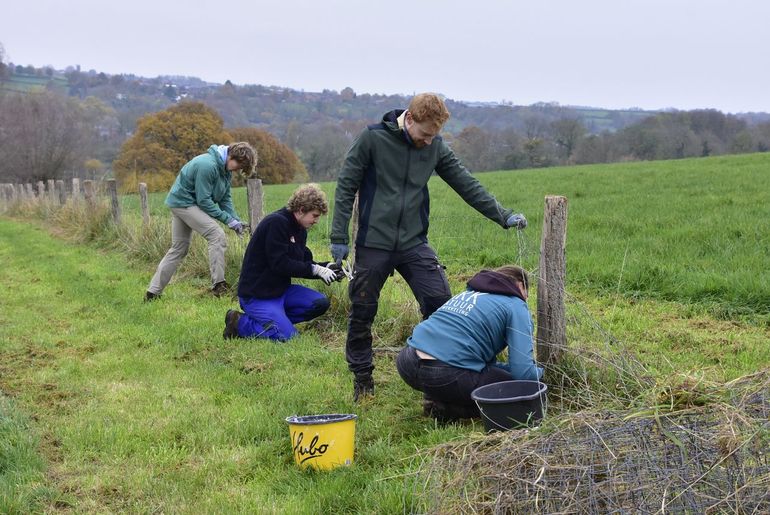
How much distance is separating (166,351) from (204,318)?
3.32 ft

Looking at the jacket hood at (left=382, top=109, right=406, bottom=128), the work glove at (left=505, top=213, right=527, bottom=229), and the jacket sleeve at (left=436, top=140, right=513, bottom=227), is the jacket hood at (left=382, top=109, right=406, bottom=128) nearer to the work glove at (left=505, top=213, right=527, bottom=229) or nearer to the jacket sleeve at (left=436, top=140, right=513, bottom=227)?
the jacket sleeve at (left=436, top=140, right=513, bottom=227)

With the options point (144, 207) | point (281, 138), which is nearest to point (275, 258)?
point (144, 207)

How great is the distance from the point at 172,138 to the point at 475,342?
41.5m

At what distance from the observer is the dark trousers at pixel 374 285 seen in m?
4.66

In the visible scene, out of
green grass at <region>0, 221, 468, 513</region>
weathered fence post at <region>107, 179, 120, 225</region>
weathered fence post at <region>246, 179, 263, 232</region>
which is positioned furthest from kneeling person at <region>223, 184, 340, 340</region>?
weathered fence post at <region>107, 179, 120, 225</region>

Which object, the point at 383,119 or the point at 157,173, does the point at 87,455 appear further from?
the point at 157,173

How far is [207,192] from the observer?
25.9ft

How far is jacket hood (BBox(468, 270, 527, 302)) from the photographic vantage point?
4.01m

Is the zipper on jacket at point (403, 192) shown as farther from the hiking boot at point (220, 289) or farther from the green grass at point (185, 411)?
the hiking boot at point (220, 289)

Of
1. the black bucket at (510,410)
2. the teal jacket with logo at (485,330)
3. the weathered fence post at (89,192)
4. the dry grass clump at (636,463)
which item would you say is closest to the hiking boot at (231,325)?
the teal jacket with logo at (485,330)

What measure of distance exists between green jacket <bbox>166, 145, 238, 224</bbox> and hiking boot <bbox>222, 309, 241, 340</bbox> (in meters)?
1.81

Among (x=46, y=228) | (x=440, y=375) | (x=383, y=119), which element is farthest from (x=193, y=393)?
(x=46, y=228)

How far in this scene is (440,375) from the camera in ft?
13.3

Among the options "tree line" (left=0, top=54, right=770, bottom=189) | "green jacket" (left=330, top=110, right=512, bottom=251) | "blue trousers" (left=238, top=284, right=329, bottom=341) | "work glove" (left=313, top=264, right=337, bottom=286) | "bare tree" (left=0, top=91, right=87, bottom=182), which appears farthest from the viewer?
"bare tree" (left=0, top=91, right=87, bottom=182)
